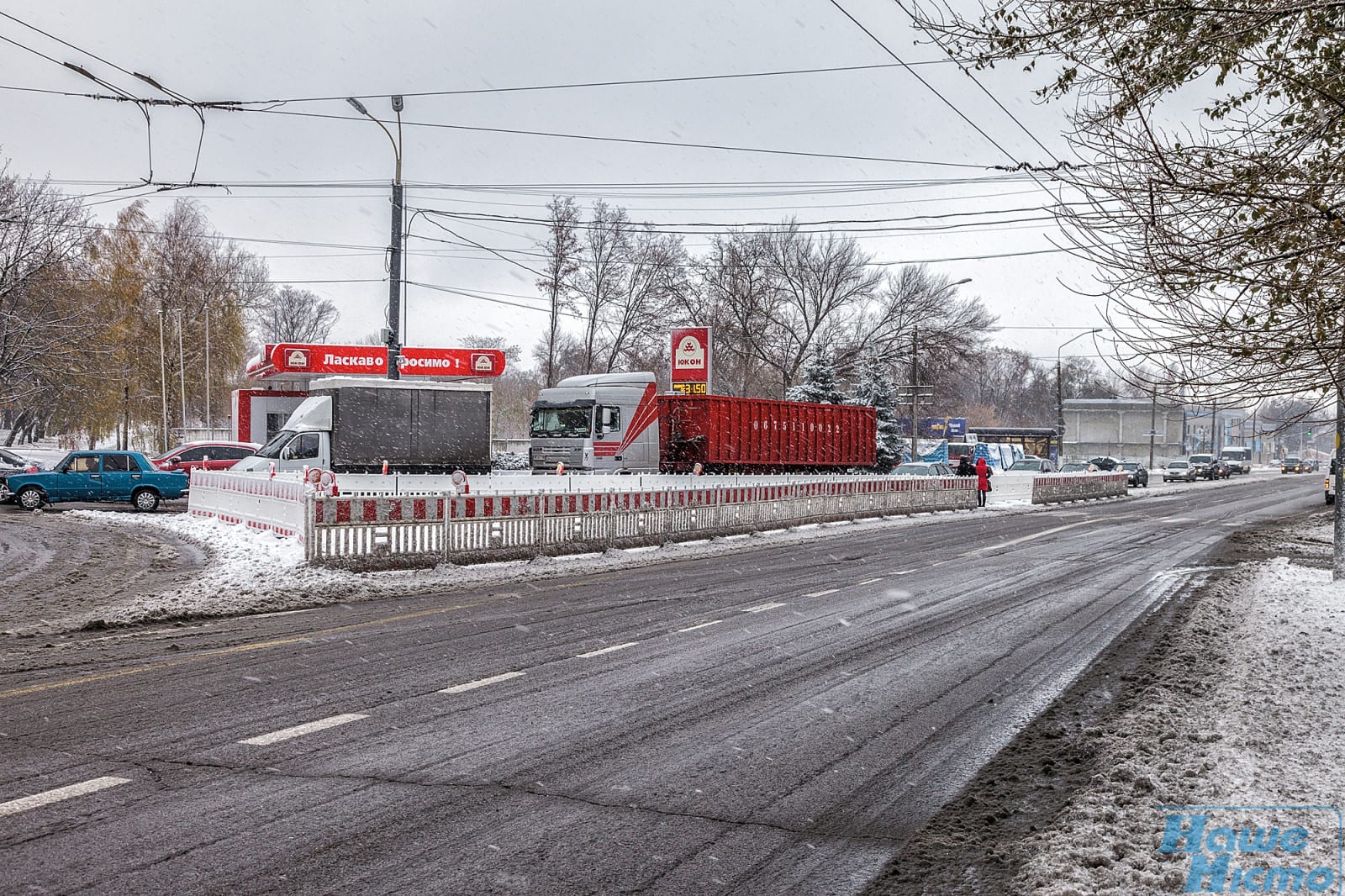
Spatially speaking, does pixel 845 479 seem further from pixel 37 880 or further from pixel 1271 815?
pixel 37 880

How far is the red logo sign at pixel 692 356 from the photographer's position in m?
33.6

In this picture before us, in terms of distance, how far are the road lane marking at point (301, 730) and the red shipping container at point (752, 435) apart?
26.3 m

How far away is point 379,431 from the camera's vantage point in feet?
86.3

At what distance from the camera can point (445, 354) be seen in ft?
135

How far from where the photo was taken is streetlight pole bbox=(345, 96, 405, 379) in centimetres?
2111

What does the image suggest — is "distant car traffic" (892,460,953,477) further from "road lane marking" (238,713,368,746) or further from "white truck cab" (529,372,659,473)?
"road lane marking" (238,713,368,746)

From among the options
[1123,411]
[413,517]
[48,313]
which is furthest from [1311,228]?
[1123,411]

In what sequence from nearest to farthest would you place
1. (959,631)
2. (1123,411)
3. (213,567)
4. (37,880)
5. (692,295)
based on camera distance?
(37,880), (959,631), (213,567), (692,295), (1123,411)

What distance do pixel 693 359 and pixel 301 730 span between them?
27902 mm

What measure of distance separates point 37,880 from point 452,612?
757 cm

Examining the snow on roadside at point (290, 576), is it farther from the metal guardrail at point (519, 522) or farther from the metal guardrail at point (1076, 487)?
the metal guardrail at point (1076, 487)

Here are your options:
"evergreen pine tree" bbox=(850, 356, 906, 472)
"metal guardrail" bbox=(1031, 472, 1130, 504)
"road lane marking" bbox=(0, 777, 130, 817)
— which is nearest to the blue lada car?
"road lane marking" bbox=(0, 777, 130, 817)

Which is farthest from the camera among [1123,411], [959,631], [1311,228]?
[1123,411]

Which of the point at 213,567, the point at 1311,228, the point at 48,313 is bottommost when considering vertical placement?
the point at 213,567
